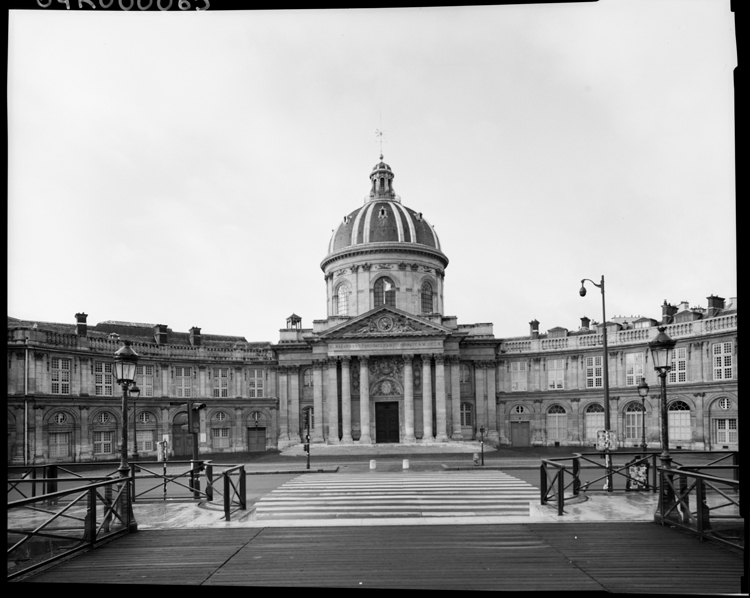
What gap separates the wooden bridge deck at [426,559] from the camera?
877 cm

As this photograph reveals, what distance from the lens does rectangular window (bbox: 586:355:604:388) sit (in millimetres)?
52625

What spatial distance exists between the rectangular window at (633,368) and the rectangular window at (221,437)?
103 feet

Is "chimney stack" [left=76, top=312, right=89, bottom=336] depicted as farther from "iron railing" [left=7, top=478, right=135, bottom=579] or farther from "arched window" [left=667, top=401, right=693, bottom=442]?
"arched window" [left=667, top=401, right=693, bottom=442]

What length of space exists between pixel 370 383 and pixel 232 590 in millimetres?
44045

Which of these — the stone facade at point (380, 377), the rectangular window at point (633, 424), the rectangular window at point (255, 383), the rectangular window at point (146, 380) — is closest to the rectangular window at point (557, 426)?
the stone facade at point (380, 377)

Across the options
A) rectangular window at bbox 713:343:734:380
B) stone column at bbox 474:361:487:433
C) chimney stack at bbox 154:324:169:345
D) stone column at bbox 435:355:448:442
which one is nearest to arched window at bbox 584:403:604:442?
stone column at bbox 474:361:487:433

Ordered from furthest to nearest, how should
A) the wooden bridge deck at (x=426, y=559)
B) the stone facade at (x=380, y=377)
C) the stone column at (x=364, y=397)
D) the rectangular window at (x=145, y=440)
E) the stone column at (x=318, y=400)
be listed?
the stone column at (x=318, y=400) < the rectangular window at (x=145, y=440) < the stone column at (x=364, y=397) < the stone facade at (x=380, y=377) < the wooden bridge deck at (x=426, y=559)

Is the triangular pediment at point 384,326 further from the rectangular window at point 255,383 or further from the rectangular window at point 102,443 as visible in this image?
the rectangular window at point 102,443

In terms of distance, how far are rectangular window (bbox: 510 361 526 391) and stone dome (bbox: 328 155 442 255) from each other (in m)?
11.9

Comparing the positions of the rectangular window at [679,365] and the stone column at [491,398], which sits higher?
the rectangular window at [679,365]

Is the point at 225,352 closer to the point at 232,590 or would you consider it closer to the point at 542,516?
the point at 542,516

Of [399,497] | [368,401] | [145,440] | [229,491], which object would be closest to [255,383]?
[145,440]

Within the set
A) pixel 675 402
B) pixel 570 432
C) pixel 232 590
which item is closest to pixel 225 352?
pixel 570 432

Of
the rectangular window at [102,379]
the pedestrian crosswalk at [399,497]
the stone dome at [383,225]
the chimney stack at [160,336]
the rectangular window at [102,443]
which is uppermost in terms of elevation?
the stone dome at [383,225]
